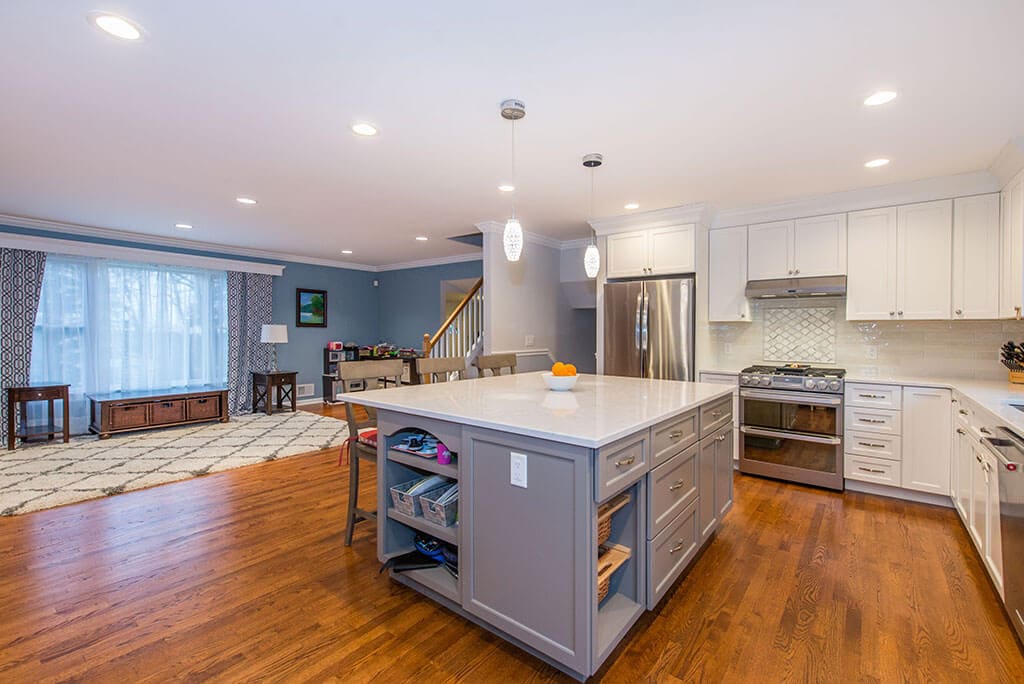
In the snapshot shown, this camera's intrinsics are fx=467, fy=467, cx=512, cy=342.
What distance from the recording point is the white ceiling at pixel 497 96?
5.58 feet

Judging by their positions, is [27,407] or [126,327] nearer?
[27,407]

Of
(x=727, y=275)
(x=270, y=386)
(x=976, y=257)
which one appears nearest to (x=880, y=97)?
(x=976, y=257)

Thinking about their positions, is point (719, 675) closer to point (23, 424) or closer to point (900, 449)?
point (900, 449)

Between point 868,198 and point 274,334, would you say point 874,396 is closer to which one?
point 868,198

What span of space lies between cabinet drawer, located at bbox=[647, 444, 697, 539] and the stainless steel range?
6.17 ft

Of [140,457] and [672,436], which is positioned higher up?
[672,436]

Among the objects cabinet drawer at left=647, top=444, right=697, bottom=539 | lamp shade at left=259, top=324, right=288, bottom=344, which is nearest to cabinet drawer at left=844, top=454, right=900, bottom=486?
cabinet drawer at left=647, top=444, right=697, bottom=539

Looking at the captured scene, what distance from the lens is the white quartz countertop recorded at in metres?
1.69

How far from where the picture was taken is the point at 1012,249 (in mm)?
2988

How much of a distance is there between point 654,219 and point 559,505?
11.8ft

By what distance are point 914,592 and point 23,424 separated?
763 cm

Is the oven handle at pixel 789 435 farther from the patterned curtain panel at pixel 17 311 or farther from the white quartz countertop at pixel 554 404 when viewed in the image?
the patterned curtain panel at pixel 17 311

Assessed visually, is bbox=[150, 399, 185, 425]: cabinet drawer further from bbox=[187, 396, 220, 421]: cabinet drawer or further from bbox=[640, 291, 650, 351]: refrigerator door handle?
bbox=[640, 291, 650, 351]: refrigerator door handle

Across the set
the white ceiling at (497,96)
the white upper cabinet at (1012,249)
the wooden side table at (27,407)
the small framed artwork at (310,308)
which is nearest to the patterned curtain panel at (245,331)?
the small framed artwork at (310,308)
